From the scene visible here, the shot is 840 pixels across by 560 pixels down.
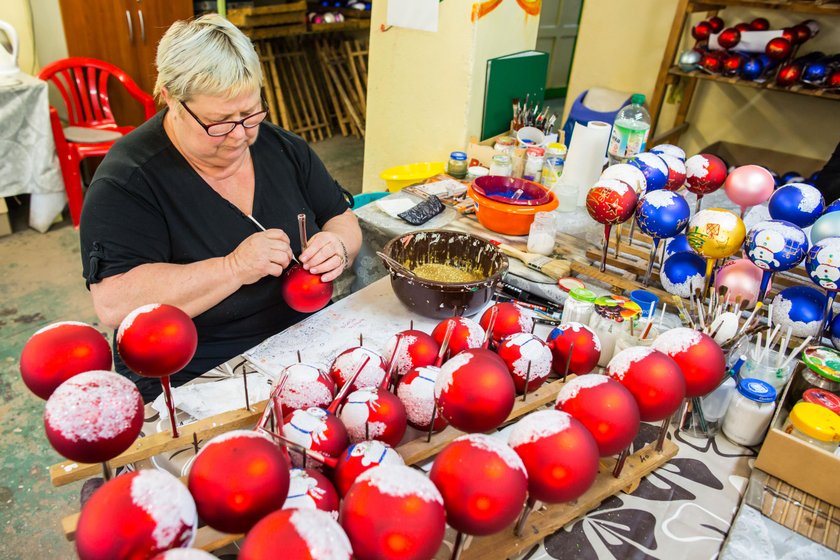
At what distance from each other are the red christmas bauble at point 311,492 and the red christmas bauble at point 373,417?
0.13 metres

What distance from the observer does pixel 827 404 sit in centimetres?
115

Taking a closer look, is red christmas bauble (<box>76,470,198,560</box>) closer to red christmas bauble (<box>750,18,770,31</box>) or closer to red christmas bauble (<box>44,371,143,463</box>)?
red christmas bauble (<box>44,371,143,463</box>)

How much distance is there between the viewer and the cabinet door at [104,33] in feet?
13.5

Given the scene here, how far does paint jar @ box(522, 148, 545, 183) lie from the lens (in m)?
2.46

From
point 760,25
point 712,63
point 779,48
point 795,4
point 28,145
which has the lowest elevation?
point 28,145

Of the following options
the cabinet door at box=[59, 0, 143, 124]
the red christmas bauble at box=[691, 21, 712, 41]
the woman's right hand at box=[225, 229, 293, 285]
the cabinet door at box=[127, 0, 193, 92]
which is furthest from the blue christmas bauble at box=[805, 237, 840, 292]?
the cabinet door at box=[59, 0, 143, 124]

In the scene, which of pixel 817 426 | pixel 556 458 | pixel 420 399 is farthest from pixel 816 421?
pixel 420 399

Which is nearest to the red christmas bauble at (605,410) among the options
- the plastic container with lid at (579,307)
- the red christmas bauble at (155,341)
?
the plastic container with lid at (579,307)

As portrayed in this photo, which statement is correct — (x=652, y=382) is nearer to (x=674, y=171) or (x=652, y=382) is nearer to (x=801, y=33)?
(x=674, y=171)

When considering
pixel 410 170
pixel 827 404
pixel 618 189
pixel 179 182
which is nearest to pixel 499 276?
pixel 618 189

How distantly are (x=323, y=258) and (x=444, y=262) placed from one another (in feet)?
1.46

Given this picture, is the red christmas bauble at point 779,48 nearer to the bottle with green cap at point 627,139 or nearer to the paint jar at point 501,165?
the bottle with green cap at point 627,139

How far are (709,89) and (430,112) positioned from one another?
8.56 ft

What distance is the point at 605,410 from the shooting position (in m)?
0.87
